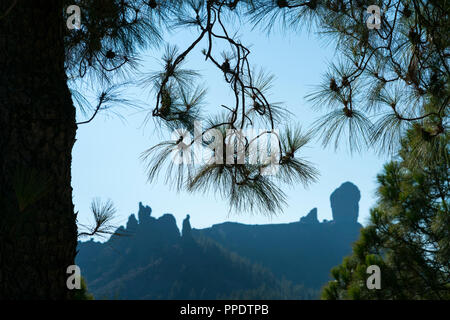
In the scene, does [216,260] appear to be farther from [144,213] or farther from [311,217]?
[311,217]

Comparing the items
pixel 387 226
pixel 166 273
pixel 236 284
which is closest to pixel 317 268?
pixel 236 284

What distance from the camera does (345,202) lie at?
183 feet

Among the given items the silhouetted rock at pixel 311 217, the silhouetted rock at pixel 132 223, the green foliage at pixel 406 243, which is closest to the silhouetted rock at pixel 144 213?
the silhouetted rock at pixel 132 223

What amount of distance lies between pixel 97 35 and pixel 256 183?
0.92 metres

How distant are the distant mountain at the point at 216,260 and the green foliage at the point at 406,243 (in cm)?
2717

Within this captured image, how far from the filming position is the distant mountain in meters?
34.6

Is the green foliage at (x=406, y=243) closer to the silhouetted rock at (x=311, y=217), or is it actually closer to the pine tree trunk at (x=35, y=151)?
the pine tree trunk at (x=35, y=151)

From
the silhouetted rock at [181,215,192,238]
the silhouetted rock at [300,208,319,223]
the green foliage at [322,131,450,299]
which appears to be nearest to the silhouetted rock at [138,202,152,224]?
the silhouetted rock at [181,215,192,238]

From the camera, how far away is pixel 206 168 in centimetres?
164

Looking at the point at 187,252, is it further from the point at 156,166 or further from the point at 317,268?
the point at 156,166

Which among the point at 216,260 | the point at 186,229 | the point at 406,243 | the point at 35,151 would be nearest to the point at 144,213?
the point at 186,229

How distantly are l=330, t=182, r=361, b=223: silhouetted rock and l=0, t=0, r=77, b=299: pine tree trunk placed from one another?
55260 mm

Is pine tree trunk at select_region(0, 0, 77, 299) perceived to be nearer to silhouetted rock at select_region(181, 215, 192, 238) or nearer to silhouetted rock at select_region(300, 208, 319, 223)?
silhouetted rock at select_region(181, 215, 192, 238)

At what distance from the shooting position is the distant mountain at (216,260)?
34.6m
